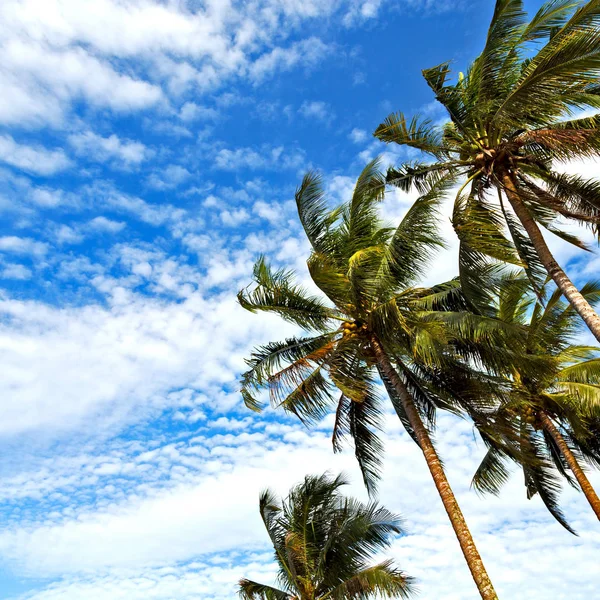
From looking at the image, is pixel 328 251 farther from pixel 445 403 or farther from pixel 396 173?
pixel 445 403

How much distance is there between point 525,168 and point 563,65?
2754mm

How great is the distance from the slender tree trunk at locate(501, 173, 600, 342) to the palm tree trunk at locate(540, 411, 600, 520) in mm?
6701

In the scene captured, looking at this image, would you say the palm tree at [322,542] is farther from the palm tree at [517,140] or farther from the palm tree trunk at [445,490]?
the palm tree at [517,140]

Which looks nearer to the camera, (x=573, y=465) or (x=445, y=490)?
(x=445, y=490)

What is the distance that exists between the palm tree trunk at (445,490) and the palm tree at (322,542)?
3.23 metres

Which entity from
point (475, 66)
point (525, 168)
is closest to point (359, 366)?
point (525, 168)

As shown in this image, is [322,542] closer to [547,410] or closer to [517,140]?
[547,410]

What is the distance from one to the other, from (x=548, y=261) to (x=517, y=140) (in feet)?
8.87

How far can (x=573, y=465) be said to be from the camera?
1688 centimetres

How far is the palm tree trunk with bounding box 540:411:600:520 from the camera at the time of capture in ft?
53.4

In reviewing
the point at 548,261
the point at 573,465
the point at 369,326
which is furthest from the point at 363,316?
the point at 573,465

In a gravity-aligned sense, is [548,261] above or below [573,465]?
above

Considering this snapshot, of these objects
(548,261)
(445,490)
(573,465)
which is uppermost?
(548,261)

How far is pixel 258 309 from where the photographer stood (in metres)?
14.4
